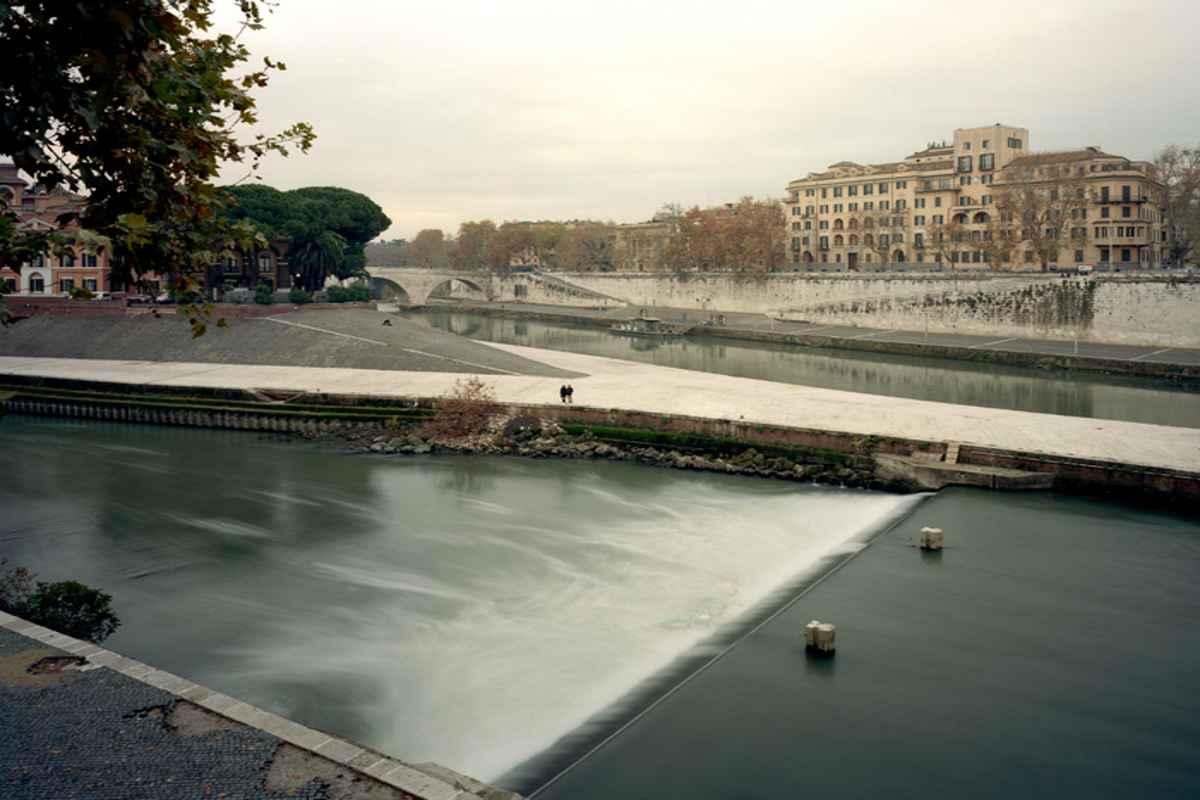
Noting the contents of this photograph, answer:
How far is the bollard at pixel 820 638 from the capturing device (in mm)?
13930

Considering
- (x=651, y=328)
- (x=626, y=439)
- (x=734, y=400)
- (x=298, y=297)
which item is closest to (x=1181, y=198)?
(x=651, y=328)

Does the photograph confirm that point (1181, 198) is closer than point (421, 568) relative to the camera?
No

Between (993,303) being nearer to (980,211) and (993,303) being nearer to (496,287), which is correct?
(980,211)

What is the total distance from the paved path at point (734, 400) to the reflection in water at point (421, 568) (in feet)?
12.3

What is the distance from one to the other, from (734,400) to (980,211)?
46906 mm

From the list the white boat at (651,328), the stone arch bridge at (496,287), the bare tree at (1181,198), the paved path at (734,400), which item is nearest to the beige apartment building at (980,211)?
the bare tree at (1181,198)

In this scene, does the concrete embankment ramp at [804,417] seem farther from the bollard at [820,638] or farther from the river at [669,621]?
the bollard at [820,638]

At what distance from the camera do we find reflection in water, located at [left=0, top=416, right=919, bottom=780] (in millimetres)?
13250

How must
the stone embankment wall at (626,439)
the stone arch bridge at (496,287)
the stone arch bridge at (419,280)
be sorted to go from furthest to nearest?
the stone arch bridge at (419,280) < the stone arch bridge at (496,287) < the stone embankment wall at (626,439)

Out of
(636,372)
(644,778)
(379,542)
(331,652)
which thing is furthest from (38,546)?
(636,372)

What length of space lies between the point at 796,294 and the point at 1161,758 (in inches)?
2212

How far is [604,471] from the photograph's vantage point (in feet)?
84.6

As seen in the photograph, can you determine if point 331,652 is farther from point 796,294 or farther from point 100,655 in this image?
point 796,294

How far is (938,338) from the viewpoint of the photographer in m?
51.9
